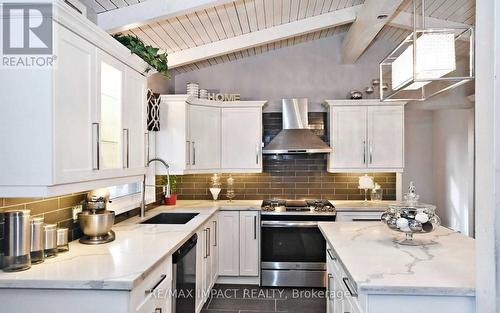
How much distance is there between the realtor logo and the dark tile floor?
2782 millimetres

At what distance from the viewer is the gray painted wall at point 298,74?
4875 millimetres

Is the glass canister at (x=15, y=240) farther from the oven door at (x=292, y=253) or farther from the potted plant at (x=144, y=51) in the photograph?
the oven door at (x=292, y=253)

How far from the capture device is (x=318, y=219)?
161 inches

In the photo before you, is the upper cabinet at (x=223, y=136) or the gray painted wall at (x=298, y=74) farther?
the gray painted wall at (x=298, y=74)

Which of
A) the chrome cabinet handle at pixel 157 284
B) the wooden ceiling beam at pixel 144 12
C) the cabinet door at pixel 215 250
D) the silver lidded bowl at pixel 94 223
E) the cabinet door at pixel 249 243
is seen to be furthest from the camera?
the cabinet door at pixel 249 243

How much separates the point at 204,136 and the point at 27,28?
2777mm

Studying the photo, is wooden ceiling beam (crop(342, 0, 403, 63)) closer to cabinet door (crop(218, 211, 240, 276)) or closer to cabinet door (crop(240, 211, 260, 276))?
cabinet door (crop(240, 211, 260, 276))

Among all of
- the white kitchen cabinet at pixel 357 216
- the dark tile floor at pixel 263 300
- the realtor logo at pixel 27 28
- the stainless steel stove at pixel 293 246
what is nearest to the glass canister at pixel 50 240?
the realtor logo at pixel 27 28

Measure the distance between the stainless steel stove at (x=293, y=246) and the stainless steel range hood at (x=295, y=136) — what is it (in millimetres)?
709

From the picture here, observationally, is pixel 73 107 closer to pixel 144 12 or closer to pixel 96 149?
pixel 96 149

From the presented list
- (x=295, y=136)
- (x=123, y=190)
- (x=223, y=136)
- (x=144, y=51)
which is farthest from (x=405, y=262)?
(x=223, y=136)

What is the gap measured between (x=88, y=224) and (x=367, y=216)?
3.11 m

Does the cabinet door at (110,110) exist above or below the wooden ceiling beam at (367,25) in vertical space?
below

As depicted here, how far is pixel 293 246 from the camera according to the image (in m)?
4.12
